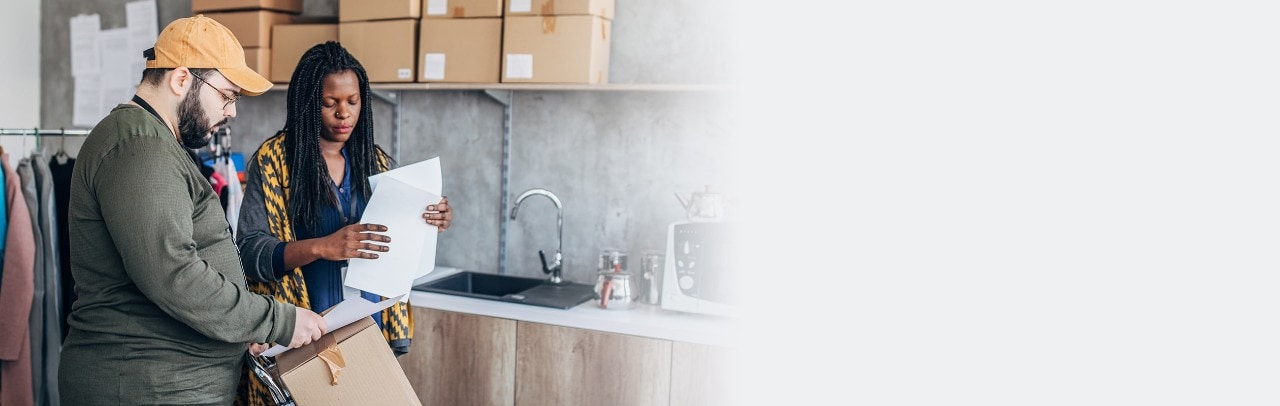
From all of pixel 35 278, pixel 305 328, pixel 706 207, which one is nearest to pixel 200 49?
pixel 305 328

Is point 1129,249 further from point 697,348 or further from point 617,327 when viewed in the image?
point 617,327

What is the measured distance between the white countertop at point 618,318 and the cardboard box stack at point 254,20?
985mm

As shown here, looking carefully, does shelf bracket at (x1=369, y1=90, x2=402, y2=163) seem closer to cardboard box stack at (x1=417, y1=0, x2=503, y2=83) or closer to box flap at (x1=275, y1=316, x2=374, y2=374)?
cardboard box stack at (x1=417, y1=0, x2=503, y2=83)

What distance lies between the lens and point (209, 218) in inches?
53.5

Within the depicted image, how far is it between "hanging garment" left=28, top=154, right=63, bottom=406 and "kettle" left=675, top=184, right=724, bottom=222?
177cm

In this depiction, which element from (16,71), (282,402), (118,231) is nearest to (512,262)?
(282,402)

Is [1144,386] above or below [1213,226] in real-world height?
below

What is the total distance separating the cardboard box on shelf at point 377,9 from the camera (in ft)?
8.71

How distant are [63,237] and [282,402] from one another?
5.11ft

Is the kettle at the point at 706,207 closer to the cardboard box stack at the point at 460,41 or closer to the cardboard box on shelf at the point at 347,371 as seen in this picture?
the cardboard box stack at the point at 460,41

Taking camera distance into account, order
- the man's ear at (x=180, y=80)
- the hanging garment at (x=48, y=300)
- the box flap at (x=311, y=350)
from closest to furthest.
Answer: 1. the man's ear at (x=180, y=80)
2. the box flap at (x=311, y=350)
3. the hanging garment at (x=48, y=300)

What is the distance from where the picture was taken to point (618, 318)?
2291mm

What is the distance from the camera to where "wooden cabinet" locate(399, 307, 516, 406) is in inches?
94.3

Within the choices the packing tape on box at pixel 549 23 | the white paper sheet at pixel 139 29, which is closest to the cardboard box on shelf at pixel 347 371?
the packing tape on box at pixel 549 23
